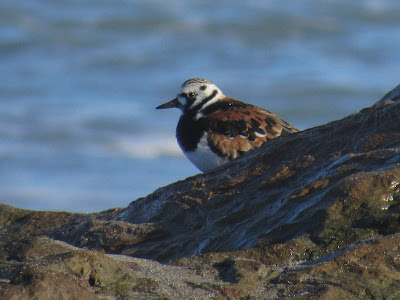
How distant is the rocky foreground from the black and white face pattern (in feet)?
5.53

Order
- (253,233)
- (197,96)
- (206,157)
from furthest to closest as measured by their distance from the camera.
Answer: (197,96) < (206,157) < (253,233)

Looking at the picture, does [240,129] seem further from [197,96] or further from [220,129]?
[197,96]

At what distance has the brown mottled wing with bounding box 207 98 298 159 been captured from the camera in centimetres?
591

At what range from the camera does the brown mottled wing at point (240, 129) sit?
5910mm

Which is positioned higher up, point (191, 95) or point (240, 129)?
point (191, 95)

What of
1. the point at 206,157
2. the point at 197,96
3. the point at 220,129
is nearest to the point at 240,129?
the point at 220,129

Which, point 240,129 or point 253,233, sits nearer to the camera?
point 253,233

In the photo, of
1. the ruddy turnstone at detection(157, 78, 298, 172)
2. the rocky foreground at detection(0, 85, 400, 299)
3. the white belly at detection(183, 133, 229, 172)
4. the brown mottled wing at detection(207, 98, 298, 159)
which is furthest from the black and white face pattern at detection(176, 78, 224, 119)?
the rocky foreground at detection(0, 85, 400, 299)

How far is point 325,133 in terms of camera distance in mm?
4559

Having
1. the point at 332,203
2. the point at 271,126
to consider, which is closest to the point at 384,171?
the point at 332,203

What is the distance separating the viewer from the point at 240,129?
19.8 ft

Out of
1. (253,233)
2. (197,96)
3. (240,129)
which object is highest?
(197,96)

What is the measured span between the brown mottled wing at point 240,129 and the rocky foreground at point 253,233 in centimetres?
108

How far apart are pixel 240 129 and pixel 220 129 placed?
5.5 inches
